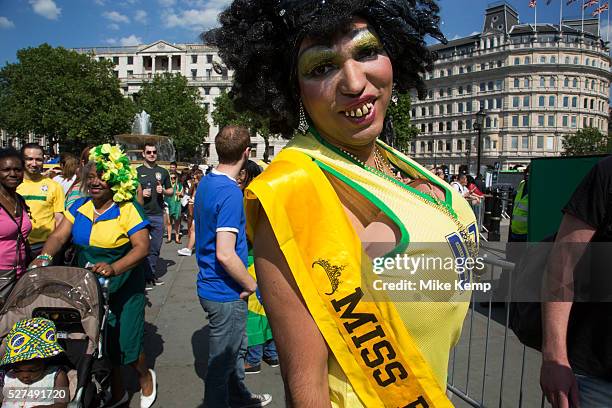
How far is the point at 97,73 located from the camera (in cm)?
4481

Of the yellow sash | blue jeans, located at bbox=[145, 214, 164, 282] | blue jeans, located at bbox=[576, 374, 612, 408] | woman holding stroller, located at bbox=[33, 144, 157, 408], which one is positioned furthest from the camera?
blue jeans, located at bbox=[145, 214, 164, 282]

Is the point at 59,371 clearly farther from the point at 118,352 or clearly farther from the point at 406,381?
the point at 406,381

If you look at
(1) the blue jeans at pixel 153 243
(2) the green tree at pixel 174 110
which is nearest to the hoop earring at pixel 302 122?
(1) the blue jeans at pixel 153 243

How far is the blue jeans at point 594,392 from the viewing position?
66.2 inches

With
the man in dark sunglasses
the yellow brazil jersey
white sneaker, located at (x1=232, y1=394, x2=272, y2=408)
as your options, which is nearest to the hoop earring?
white sneaker, located at (x1=232, y1=394, x2=272, y2=408)

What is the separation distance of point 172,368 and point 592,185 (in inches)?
156

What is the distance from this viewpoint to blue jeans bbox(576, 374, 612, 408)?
168 centimetres

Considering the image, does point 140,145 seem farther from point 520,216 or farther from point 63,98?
point 63,98

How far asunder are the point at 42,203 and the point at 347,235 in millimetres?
5138

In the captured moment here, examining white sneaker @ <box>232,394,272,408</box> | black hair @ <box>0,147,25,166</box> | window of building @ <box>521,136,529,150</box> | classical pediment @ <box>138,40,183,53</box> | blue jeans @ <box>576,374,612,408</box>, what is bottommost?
white sneaker @ <box>232,394,272,408</box>

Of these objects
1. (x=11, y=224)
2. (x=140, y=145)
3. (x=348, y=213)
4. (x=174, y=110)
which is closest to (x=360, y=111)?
(x=348, y=213)

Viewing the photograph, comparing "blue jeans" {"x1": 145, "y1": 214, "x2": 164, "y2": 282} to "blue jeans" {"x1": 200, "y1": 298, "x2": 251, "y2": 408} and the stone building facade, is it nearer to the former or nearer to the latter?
"blue jeans" {"x1": 200, "y1": 298, "x2": 251, "y2": 408}

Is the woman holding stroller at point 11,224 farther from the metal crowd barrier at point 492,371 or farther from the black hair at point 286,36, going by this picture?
the metal crowd barrier at point 492,371

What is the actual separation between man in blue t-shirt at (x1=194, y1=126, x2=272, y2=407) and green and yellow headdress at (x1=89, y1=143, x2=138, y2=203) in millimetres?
675
